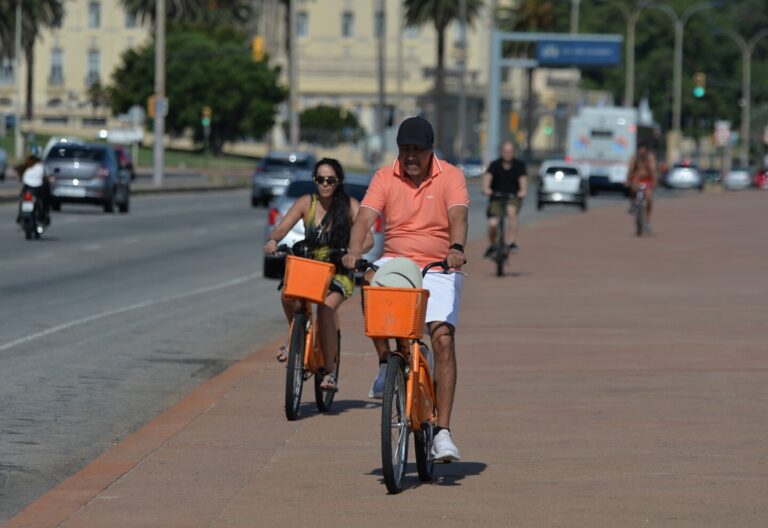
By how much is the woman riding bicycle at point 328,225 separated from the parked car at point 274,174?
3991 cm

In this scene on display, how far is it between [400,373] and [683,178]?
85055 millimetres

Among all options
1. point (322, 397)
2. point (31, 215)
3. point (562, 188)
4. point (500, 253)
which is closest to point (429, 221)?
point (322, 397)

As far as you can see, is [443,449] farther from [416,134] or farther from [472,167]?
[472,167]

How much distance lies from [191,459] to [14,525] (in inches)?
73.7

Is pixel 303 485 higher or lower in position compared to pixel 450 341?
lower

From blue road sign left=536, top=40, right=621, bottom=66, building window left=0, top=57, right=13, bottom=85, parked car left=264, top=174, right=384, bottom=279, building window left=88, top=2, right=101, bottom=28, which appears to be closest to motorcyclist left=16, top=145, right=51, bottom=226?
parked car left=264, top=174, right=384, bottom=279

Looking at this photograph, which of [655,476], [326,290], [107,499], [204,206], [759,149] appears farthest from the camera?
[759,149]

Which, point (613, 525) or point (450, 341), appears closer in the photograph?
point (613, 525)

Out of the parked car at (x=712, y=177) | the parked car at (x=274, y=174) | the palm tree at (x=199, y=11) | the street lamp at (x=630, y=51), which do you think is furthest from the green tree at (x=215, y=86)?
the parked car at (x=274, y=174)

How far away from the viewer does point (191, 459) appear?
9875 mm

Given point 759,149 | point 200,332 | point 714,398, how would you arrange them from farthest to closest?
1. point 759,149
2. point 200,332
3. point 714,398

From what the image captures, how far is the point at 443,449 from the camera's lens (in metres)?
9.13

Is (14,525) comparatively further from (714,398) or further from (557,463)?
(714,398)

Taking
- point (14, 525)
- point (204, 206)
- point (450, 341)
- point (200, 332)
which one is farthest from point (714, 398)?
point (204, 206)
